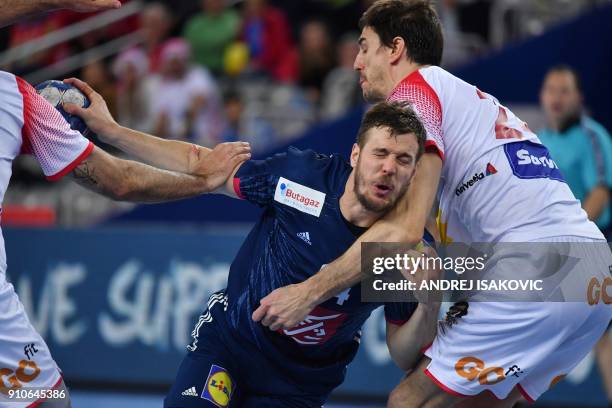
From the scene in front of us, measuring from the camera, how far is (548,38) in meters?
11.4

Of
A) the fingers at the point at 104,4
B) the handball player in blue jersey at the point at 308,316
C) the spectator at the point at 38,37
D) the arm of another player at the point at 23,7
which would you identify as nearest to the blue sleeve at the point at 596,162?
the handball player in blue jersey at the point at 308,316

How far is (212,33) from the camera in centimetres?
1351

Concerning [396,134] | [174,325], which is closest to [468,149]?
[396,134]

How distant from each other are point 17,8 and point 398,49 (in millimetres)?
1901

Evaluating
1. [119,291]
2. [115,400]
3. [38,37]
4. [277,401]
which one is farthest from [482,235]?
[38,37]

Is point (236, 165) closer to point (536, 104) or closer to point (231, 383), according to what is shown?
point (231, 383)

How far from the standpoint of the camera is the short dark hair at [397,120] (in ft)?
15.4

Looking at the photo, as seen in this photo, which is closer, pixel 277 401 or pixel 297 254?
pixel 297 254

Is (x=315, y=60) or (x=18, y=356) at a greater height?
(x=315, y=60)

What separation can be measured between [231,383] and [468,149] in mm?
1703

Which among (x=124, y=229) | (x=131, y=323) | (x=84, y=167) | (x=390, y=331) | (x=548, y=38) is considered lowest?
(x=131, y=323)

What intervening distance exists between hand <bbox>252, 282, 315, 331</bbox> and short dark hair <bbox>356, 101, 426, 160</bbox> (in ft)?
2.57

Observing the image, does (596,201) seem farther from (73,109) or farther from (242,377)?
(73,109)

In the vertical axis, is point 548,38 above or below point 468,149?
above
